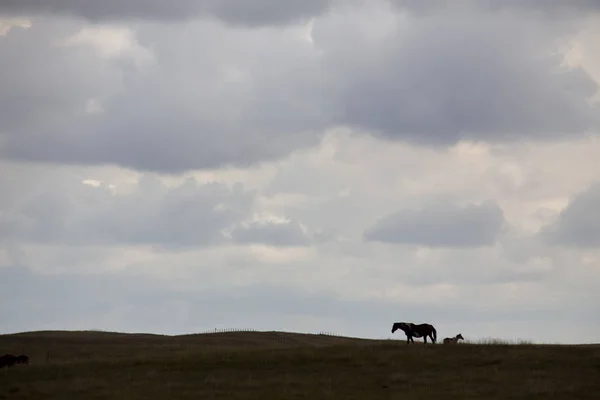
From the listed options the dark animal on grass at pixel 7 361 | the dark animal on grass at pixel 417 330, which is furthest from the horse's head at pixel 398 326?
the dark animal on grass at pixel 7 361

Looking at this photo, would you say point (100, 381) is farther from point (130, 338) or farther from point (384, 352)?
→ point (130, 338)

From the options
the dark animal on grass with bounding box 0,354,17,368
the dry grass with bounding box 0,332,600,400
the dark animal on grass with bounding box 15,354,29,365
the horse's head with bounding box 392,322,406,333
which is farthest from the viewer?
the horse's head with bounding box 392,322,406,333

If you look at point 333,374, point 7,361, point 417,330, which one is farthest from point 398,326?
point 7,361

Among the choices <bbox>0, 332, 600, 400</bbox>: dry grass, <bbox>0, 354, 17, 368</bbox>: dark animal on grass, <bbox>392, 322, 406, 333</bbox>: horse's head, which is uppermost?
<bbox>392, 322, 406, 333</bbox>: horse's head

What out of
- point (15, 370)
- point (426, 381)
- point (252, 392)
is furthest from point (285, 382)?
point (15, 370)

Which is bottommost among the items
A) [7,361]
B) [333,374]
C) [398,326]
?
[333,374]

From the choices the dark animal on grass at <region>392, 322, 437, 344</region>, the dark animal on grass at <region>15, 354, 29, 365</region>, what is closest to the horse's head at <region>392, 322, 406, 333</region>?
the dark animal on grass at <region>392, 322, 437, 344</region>

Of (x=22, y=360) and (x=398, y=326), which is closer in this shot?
(x=22, y=360)

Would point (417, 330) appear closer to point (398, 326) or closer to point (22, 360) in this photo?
point (398, 326)

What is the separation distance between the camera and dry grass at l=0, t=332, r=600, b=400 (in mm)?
39438

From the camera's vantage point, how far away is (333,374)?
43.2 metres

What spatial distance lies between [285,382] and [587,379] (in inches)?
430

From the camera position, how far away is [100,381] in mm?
42688

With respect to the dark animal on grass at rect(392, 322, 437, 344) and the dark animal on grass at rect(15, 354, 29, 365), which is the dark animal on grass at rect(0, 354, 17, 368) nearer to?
the dark animal on grass at rect(15, 354, 29, 365)
